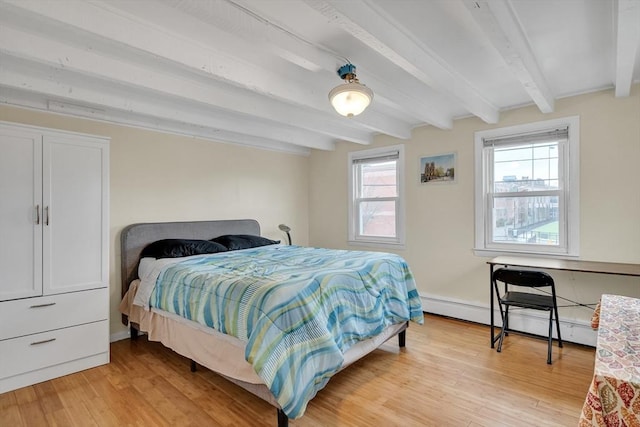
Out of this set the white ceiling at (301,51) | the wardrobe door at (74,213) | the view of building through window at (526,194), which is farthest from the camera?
the view of building through window at (526,194)

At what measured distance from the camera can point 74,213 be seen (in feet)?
8.79

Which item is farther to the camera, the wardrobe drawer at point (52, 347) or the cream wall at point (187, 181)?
the cream wall at point (187, 181)

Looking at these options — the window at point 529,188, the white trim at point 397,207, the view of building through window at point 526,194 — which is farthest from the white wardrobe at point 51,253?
the view of building through window at point 526,194

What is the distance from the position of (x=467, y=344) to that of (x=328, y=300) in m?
1.83

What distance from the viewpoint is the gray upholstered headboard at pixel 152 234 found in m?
3.34

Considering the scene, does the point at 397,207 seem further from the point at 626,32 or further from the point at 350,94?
the point at 626,32

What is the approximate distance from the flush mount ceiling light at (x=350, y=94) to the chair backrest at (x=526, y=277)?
1.97 meters

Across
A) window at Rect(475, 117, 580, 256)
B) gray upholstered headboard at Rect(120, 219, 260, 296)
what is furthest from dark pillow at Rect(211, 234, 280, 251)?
window at Rect(475, 117, 580, 256)

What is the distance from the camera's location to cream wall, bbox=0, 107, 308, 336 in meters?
3.35

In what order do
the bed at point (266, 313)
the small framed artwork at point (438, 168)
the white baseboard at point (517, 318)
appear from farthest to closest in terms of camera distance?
the small framed artwork at point (438, 168), the white baseboard at point (517, 318), the bed at point (266, 313)

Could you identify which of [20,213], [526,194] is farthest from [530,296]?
[20,213]

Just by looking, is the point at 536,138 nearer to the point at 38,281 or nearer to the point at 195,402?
the point at 195,402

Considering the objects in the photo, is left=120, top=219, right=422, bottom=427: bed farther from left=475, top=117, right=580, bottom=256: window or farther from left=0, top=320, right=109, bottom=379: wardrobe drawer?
left=475, top=117, right=580, bottom=256: window

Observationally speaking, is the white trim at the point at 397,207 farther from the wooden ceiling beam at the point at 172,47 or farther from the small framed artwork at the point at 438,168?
the wooden ceiling beam at the point at 172,47
